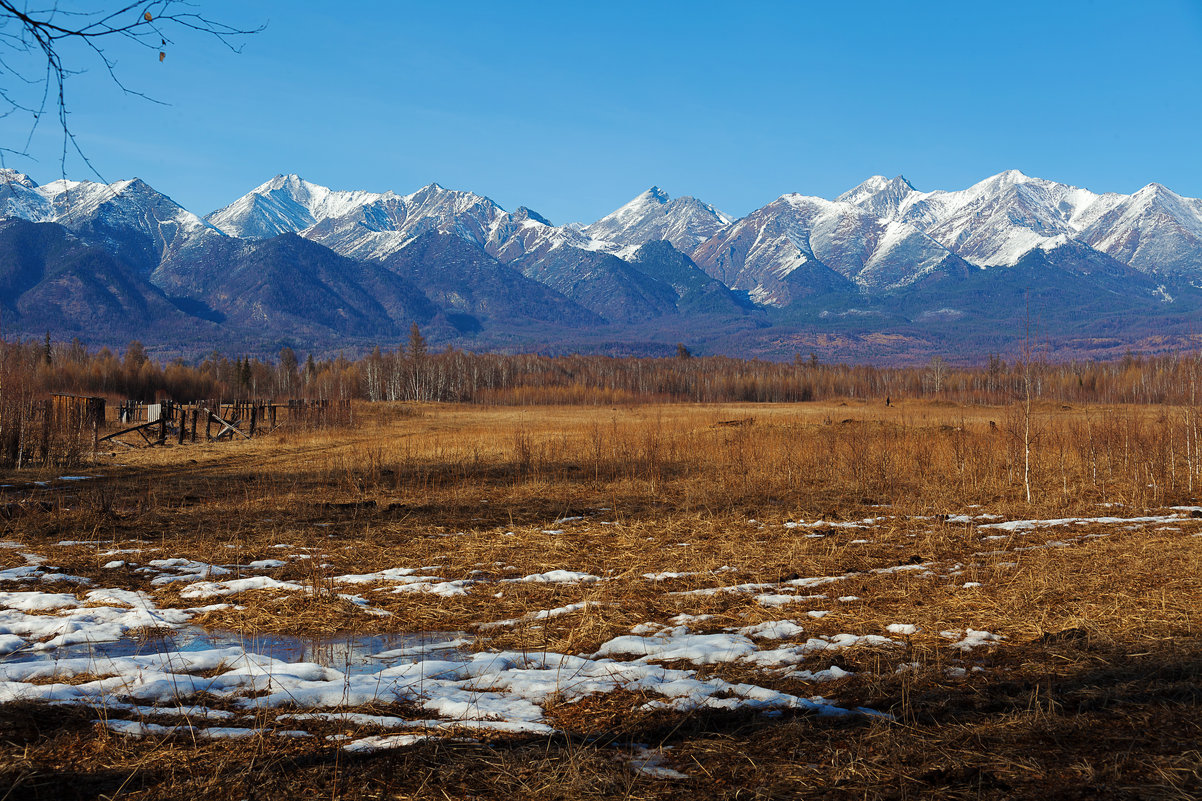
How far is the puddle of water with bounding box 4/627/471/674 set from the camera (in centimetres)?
568

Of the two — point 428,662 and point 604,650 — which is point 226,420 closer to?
point 428,662

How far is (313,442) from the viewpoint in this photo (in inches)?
1348

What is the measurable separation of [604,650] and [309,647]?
2256 millimetres

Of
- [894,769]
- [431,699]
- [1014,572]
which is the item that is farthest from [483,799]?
[1014,572]

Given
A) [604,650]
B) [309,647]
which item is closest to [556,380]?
[309,647]

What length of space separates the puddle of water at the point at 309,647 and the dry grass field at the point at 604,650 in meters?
0.03

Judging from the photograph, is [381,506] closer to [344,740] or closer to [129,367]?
[344,740]

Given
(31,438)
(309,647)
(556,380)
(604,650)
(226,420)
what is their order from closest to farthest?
1. (604,650)
2. (309,647)
3. (31,438)
4. (226,420)
5. (556,380)

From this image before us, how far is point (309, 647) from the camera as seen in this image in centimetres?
616

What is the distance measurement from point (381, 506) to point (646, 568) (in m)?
6.58

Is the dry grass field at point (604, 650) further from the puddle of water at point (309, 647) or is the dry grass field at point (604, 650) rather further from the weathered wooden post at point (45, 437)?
the weathered wooden post at point (45, 437)

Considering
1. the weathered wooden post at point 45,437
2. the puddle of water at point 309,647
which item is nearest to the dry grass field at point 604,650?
the puddle of water at point 309,647

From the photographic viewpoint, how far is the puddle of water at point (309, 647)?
18.6 feet

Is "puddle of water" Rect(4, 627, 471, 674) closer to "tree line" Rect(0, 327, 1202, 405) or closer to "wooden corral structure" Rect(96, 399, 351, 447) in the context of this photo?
"wooden corral structure" Rect(96, 399, 351, 447)
